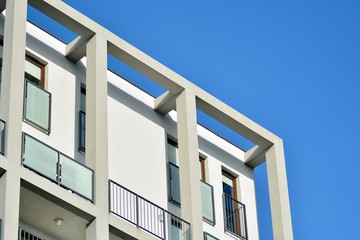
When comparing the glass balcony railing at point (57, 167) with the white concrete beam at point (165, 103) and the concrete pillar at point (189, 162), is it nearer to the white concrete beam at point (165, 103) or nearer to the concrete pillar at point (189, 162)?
the concrete pillar at point (189, 162)

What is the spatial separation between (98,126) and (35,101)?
1.95 meters

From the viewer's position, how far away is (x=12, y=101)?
1299 inches

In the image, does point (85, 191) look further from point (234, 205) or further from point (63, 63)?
point (234, 205)

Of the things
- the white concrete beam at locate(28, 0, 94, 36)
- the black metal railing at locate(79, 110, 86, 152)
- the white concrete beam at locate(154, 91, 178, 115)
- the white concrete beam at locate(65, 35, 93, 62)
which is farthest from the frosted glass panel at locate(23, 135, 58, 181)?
the white concrete beam at locate(154, 91, 178, 115)

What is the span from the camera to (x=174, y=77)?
129ft

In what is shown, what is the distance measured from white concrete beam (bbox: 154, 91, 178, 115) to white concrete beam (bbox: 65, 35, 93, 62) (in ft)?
11.4

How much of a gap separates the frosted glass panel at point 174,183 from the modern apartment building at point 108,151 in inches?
1.7

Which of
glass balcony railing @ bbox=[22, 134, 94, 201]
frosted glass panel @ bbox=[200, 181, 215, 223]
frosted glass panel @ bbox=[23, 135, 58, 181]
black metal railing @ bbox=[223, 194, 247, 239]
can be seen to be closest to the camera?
frosted glass panel @ bbox=[23, 135, 58, 181]

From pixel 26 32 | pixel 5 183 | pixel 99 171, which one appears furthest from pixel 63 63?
A: pixel 5 183

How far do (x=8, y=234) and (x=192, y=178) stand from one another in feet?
27.6

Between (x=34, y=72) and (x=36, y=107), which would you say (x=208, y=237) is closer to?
(x=36, y=107)

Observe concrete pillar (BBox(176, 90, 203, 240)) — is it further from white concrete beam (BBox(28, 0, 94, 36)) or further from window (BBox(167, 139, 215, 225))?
white concrete beam (BBox(28, 0, 94, 36))

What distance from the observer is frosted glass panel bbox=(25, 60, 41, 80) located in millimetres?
36438

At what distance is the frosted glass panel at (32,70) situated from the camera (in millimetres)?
36438
